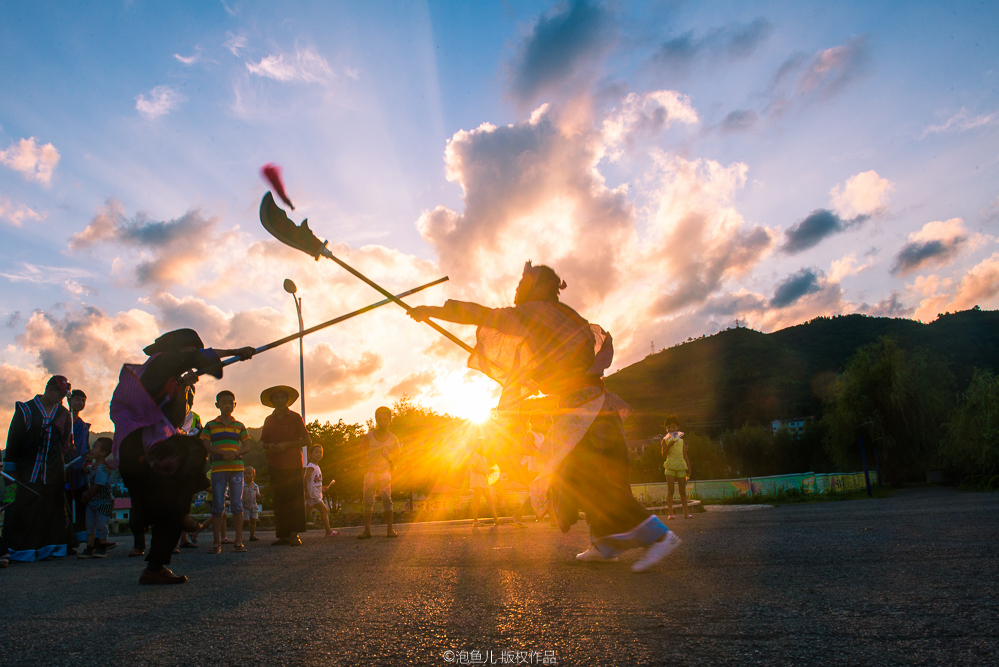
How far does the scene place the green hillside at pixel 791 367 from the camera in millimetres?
122338

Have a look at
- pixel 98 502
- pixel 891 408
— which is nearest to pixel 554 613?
pixel 98 502

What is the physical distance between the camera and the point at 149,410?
4.01 metres

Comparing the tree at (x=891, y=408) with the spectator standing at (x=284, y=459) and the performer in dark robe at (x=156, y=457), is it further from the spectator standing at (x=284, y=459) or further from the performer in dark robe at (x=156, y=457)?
the performer in dark robe at (x=156, y=457)

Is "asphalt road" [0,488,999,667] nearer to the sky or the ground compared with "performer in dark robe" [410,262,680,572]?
nearer to the ground

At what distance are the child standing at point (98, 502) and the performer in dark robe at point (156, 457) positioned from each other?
482cm

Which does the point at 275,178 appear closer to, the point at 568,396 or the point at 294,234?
the point at 294,234

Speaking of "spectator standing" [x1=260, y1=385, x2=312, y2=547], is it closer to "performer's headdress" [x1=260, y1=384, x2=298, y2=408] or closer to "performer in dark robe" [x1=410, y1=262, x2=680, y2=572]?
"performer's headdress" [x1=260, y1=384, x2=298, y2=408]

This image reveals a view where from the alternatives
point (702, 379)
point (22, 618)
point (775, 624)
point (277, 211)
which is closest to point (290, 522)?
point (277, 211)

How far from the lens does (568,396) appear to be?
4.07 meters

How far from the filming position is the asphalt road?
5.91ft

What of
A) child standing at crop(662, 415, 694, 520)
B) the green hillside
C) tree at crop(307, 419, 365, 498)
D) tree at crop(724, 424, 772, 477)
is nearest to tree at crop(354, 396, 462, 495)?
tree at crop(307, 419, 365, 498)

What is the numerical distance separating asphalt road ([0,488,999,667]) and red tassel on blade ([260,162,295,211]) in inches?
143

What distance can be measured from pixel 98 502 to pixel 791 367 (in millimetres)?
177306

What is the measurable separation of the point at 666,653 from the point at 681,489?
9.86 meters
